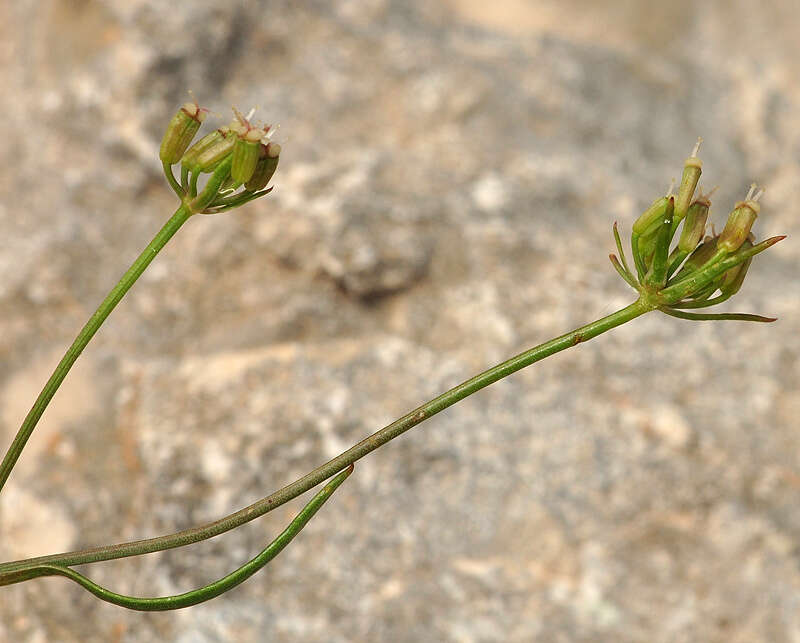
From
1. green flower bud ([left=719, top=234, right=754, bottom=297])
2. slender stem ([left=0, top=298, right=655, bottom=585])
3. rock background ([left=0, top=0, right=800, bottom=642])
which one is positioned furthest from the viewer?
rock background ([left=0, top=0, right=800, bottom=642])

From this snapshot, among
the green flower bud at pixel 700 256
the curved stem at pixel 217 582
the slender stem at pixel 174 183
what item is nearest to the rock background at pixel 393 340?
the curved stem at pixel 217 582

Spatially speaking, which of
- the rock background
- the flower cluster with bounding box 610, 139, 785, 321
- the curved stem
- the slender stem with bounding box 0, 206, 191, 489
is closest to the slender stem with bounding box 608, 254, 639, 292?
the flower cluster with bounding box 610, 139, 785, 321

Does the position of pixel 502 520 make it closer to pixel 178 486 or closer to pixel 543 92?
pixel 178 486

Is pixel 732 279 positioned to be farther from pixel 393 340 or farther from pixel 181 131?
pixel 393 340

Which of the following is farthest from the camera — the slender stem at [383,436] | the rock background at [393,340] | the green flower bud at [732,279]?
the rock background at [393,340]

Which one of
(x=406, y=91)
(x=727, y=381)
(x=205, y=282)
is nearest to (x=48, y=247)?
(x=205, y=282)

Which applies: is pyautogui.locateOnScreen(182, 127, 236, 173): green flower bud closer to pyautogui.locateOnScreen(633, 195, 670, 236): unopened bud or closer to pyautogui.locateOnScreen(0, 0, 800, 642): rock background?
pyautogui.locateOnScreen(633, 195, 670, 236): unopened bud

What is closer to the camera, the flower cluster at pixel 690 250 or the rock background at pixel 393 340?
the flower cluster at pixel 690 250

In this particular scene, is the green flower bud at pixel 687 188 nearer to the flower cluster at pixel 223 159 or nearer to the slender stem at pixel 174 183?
the flower cluster at pixel 223 159
